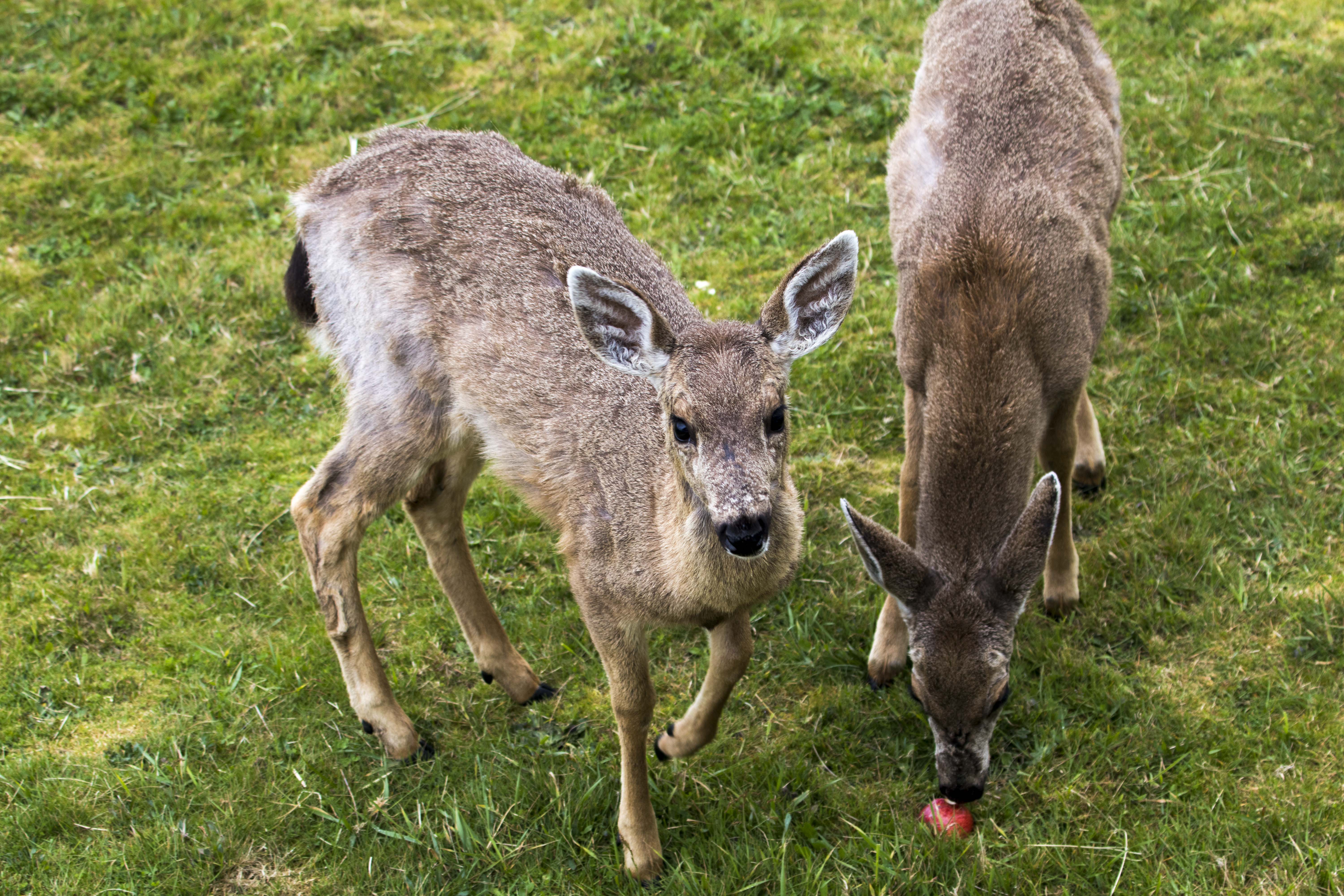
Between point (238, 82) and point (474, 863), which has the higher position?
point (238, 82)

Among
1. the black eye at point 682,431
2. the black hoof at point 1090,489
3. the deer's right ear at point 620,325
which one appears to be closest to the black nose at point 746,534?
the black eye at point 682,431

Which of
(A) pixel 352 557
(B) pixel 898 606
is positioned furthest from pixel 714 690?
(A) pixel 352 557

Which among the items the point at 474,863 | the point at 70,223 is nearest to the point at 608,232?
the point at 474,863

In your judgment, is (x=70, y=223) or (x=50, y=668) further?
(x=70, y=223)

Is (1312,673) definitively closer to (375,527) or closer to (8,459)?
(375,527)

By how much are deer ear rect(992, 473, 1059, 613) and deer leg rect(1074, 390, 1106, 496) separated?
1.68 m

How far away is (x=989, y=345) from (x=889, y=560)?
1.03m

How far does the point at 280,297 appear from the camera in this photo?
24.3ft

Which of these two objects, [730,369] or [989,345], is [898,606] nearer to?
[989,345]

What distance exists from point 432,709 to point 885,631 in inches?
78.2

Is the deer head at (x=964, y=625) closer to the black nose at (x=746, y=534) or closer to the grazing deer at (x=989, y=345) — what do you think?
the grazing deer at (x=989, y=345)

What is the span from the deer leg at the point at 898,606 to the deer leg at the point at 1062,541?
0.55 m

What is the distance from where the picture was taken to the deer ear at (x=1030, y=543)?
14.1 feet

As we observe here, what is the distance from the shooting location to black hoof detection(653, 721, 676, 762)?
15.9 feet
